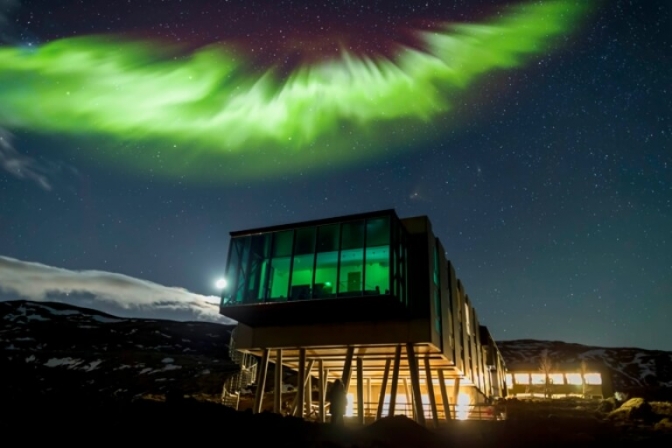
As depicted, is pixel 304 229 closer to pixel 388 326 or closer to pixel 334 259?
pixel 334 259

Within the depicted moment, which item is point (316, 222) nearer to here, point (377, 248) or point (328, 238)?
point (328, 238)

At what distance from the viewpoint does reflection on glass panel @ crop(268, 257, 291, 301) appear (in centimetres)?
2950

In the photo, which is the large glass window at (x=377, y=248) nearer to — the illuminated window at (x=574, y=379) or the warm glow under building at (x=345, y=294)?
the warm glow under building at (x=345, y=294)

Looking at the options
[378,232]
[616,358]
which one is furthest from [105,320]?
[616,358]

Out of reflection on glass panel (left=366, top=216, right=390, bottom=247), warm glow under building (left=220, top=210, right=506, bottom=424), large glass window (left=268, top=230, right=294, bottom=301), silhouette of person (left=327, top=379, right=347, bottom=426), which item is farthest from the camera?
large glass window (left=268, top=230, right=294, bottom=301)

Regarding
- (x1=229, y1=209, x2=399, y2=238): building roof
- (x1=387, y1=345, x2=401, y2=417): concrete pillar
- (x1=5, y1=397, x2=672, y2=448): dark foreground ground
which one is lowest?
(x1=5, y1=397, x2=672, y2=448): dark foreground ground

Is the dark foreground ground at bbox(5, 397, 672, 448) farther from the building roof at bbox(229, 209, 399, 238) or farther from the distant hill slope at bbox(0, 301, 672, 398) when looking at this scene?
the distant hill slope at bbox(0, 301, 672, 398)

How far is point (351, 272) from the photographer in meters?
28.3

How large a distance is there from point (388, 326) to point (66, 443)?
1793 centimetres

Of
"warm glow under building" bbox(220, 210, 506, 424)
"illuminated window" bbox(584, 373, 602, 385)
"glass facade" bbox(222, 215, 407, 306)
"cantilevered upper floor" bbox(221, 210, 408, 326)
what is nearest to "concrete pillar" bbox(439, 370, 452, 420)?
"warm glow under building" bbox(220, 210, 506, 424)

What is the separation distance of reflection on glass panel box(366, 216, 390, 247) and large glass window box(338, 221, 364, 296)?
0.40 m

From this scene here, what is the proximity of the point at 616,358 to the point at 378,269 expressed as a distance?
136m

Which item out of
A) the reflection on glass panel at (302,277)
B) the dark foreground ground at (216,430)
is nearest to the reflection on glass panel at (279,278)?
the reflection on glass panel at (302,277)

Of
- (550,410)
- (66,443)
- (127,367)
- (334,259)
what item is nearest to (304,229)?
(334,259)
